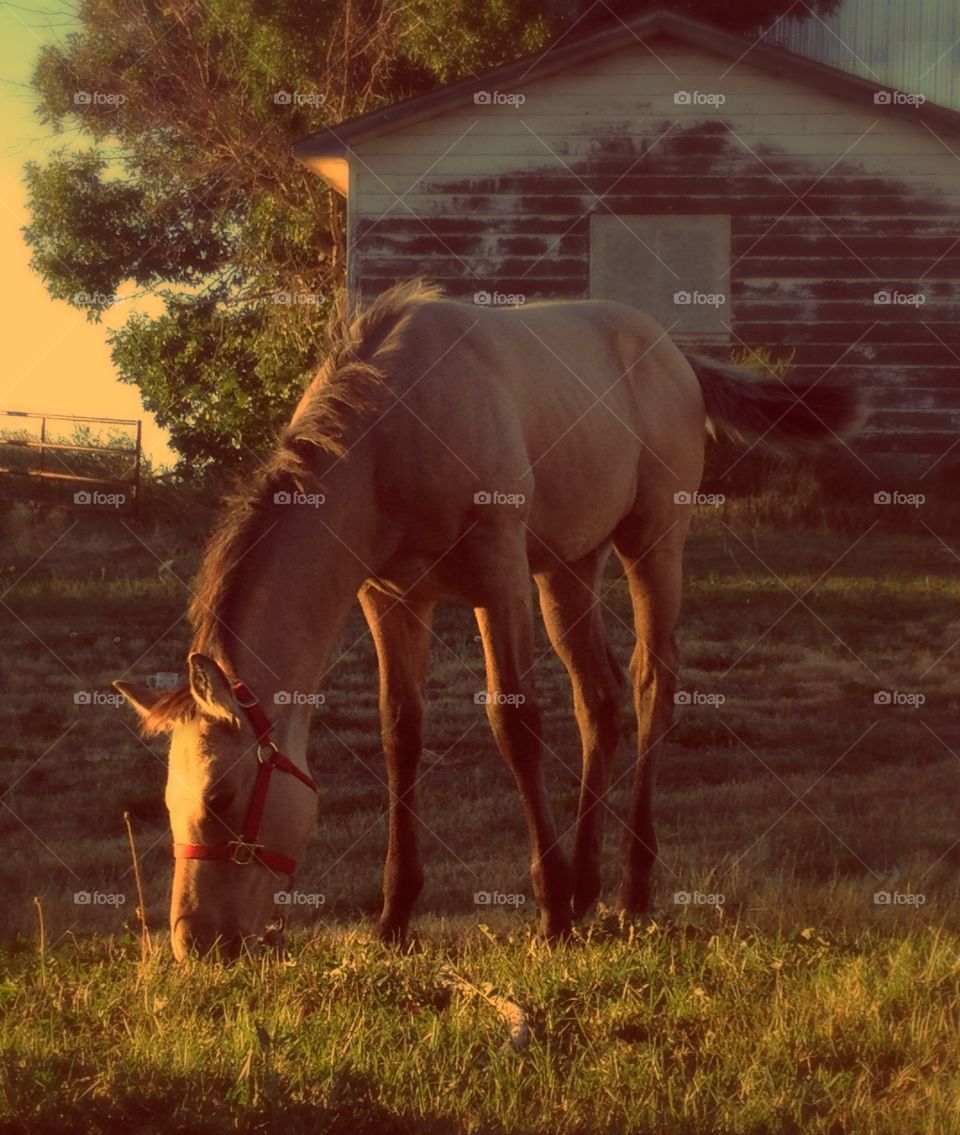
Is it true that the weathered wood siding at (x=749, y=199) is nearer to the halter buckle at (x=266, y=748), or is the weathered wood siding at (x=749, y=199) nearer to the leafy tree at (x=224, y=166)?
the leafy tree at (x=224, y=166)

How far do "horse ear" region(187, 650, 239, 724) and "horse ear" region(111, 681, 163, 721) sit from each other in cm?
18

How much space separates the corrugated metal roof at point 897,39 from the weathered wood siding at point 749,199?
966 cm

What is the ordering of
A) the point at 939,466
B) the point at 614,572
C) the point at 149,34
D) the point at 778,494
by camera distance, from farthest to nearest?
the point at 149,34 < the point at 939,466 < the point at 778,494 < the point at 614,572

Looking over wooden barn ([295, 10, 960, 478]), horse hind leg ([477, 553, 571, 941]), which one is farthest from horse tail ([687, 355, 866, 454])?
wooden barn ([295, 10, 960, 478])

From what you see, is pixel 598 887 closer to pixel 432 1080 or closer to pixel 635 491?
pixel 635 491

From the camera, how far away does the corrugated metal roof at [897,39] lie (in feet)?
88.2

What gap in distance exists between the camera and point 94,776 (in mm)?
9344

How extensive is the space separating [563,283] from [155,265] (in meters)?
8.77

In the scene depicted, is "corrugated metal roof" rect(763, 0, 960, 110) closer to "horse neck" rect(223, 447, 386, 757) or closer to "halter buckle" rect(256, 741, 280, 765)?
"horse neck" rect(223, 447, 386, 757)

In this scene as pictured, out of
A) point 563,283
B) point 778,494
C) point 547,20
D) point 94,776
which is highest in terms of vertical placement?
point 547,20

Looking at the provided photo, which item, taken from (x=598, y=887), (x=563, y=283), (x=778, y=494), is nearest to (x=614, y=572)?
(x=778, y=494)

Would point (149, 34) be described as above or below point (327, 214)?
above

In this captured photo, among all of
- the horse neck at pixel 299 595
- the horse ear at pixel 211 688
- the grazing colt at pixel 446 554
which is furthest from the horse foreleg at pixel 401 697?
the horse ear at pixel 211 688

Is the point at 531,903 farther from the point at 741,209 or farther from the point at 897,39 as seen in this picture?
the point at 897,39
